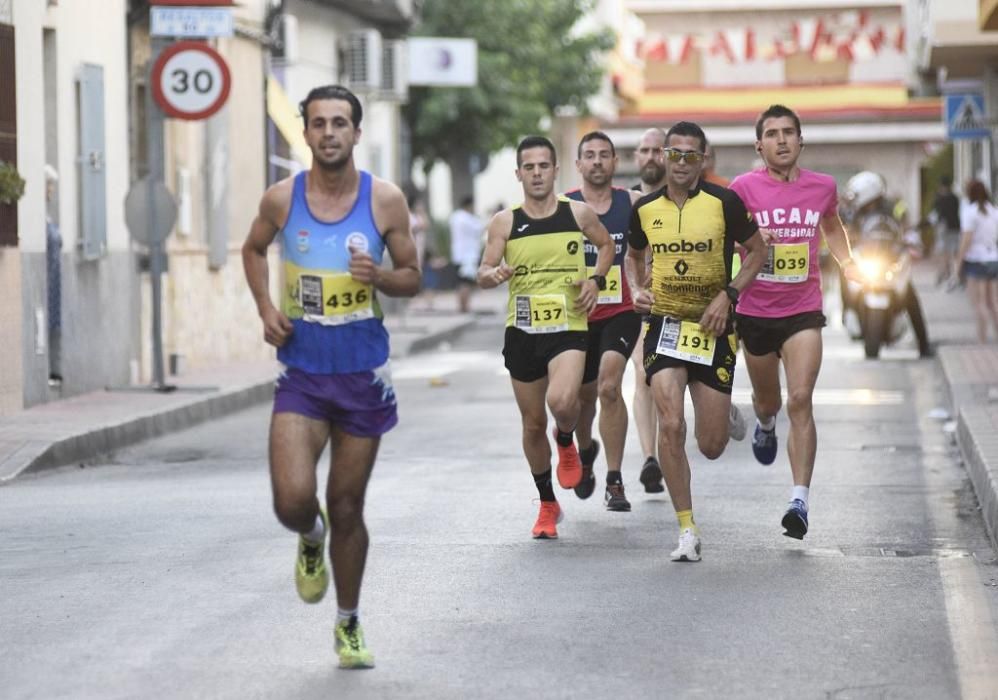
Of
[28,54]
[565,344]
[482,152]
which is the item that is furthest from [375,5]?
[565,344]

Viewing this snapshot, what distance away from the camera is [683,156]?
9594 millimetres

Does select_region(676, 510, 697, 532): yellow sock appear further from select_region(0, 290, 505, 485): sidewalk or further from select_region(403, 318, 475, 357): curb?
select_region(403, 318, 475, 357): curb

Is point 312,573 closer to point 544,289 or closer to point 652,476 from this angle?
point 544,289

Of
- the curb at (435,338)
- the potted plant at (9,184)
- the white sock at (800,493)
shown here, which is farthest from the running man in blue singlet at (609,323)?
the curb at (435,338)

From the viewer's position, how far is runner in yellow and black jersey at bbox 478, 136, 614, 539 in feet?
32.8

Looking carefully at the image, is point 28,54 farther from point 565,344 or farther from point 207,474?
point 565,344

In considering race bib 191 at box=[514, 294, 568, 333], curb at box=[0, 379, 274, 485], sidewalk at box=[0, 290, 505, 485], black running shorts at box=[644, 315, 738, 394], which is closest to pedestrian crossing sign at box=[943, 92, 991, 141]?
sidewalk at box=[0, 290, 505, 485]

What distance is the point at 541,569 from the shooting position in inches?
357

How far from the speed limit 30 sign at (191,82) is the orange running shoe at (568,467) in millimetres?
8139

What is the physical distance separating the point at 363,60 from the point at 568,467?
23.5 meters

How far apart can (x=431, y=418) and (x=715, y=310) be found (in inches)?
296

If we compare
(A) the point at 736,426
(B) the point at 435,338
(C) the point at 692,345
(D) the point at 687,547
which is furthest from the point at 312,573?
(B) the point at 435,338

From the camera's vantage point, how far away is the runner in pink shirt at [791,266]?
32.8 feet

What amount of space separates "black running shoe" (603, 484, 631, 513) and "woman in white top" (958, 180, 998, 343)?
12960 millimetres
